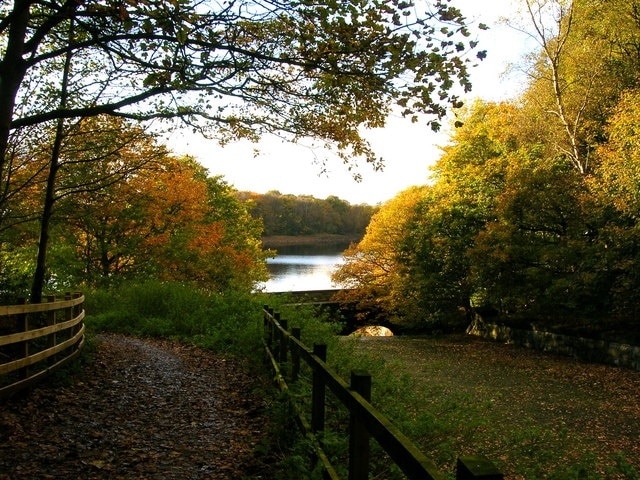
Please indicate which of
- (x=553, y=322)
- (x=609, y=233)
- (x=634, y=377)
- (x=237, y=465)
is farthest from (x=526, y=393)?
(x=237, y=465)

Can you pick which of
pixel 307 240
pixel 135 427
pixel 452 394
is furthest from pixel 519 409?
pixel 307 240

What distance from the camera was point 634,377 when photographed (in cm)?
1574

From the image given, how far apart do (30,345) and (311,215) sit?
331ft

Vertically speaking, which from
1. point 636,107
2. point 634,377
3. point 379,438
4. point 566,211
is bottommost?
point 634,377

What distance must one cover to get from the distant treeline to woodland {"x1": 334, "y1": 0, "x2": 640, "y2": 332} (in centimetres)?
6404

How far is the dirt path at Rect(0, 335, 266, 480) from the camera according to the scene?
437 centimetres

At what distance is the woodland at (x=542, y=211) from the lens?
1759cm

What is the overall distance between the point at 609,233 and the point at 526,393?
6.64 m

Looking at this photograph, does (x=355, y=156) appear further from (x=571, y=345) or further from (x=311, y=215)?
(x=311, y=215)

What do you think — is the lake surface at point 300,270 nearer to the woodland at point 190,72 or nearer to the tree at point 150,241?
the tree at point 150,241

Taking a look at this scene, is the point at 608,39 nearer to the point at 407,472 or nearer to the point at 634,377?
the point at 634,377

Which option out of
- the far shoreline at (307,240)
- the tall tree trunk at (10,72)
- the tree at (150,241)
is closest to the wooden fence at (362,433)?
the tall tree trunk at (10,72)

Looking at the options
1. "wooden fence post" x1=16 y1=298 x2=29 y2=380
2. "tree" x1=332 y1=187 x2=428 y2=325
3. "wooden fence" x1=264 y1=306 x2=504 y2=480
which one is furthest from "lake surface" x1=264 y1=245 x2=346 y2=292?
"wooden fence" x1=264 y1=306 x2=504 y2=480

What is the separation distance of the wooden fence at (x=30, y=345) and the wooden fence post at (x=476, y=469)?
5217mm
